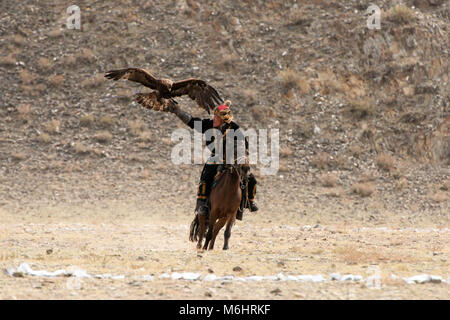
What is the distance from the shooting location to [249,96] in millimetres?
29438

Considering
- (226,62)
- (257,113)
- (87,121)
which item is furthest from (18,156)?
(226,62)

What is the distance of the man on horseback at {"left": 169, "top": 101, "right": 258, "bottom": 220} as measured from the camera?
11.6 metres

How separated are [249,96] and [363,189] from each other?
696cm

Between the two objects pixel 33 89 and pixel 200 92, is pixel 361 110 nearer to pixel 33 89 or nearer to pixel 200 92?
pixel 33 89

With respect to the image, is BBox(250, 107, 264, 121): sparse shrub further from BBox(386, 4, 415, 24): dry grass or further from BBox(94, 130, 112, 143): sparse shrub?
BBox(386, 4, 415, 24): dry grass

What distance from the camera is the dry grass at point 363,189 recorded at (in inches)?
978

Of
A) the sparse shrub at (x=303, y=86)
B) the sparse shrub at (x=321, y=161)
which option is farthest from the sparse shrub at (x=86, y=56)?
the sparse shrub at (x=321, y=161)

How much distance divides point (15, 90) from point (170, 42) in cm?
702

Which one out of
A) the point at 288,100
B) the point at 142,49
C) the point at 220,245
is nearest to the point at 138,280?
the point at 220,245

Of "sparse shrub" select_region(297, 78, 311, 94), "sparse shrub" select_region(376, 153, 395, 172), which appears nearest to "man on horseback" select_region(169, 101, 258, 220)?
"sparse shrub" select_region(376, 153, 395, 172)

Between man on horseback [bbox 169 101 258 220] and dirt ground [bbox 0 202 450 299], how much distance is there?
94 centimetres
